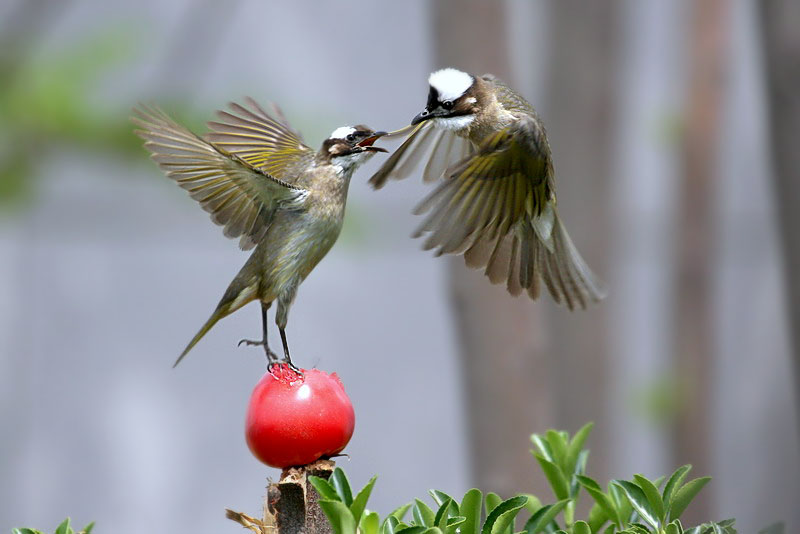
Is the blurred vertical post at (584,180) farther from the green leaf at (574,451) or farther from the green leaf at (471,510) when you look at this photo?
the green leaf at (471,510)

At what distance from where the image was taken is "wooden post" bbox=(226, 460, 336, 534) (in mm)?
1642

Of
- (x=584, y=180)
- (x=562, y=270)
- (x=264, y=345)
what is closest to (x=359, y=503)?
(x=264, y=345)

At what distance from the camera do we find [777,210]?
335 centimetres

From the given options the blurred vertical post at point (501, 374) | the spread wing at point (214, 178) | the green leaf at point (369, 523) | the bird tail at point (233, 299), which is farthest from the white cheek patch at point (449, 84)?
the blurred vertical post at point (501, 374)

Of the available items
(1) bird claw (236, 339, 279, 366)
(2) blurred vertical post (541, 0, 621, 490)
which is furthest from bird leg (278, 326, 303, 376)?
(2) blurred vertical post (541, 0, 621, 490)

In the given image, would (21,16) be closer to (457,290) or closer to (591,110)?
(457,290)

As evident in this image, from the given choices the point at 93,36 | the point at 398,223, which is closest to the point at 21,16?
the point at 93,36

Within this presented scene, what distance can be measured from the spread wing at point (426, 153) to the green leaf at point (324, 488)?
0.72 metres

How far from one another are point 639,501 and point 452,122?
0.86 meters

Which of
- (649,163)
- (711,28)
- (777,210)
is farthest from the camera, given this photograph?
(649,163)

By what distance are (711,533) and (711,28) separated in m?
5.97

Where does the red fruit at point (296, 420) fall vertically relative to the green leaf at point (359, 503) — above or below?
above

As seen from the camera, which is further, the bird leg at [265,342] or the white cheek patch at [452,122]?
the white cheek patch at [452,122]

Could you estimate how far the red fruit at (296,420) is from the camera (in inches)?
63.2
